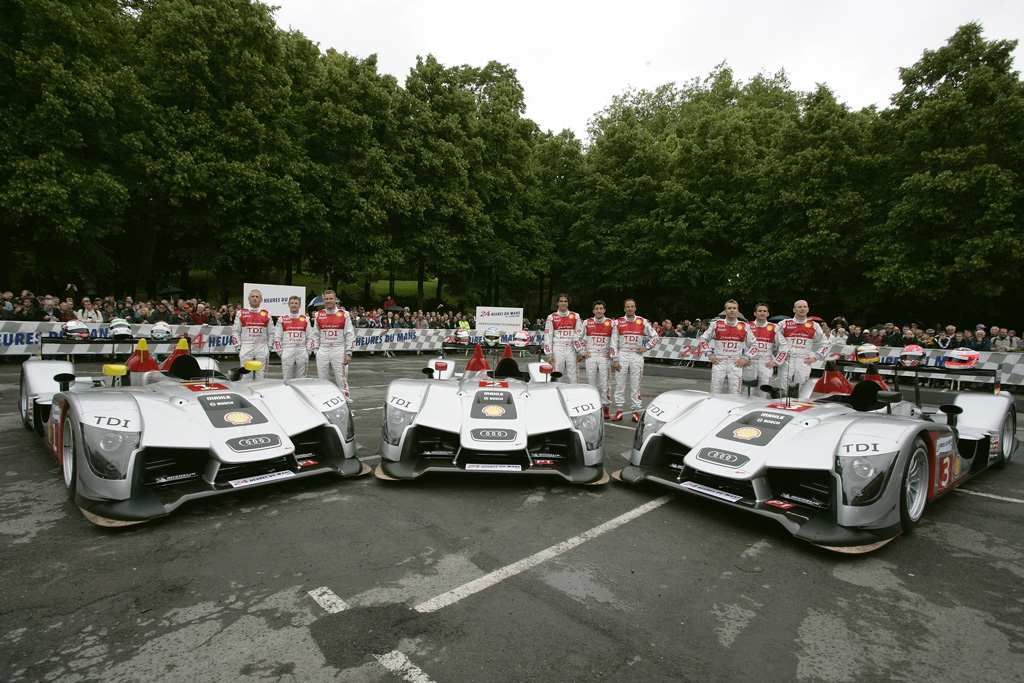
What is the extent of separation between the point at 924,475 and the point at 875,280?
703 inches

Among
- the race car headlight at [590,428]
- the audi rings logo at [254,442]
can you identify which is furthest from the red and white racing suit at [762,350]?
the audi rings logo at [254,442]

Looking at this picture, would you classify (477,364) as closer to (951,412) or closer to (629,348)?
(629,348)

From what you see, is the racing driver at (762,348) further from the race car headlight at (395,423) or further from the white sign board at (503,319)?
the white sign board at (503,319)

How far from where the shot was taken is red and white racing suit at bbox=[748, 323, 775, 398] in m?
8.56

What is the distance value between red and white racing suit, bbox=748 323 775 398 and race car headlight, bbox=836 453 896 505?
482 centimetres

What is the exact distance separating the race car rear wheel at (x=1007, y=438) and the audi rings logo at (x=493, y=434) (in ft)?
17.5

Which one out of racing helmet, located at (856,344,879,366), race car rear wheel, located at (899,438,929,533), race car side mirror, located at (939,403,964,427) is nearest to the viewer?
race car rear wheel, located at (899,438,929,533)

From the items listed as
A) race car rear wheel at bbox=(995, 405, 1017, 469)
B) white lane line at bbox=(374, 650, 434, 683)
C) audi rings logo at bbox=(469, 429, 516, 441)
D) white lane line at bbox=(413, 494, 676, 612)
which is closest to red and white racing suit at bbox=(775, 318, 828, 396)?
race car rear wheel at bbox=(995, 405, 1017, 469)

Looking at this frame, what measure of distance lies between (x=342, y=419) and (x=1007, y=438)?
7.16m

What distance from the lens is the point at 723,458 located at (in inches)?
173

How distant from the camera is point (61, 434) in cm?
479

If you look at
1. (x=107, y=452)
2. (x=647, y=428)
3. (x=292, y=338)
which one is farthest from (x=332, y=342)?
(x=647, y=428)

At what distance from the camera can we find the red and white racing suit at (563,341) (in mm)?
9344

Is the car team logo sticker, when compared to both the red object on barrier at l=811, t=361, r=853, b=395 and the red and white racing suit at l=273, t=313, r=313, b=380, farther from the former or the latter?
the red and white racing suit at l=273, t=313, r=313, b=380
